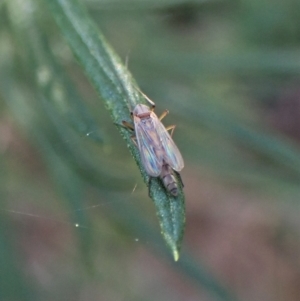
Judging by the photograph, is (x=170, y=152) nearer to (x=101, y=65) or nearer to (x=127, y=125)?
(x=127, y=125)

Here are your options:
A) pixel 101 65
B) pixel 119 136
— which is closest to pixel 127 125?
pixel 101 65

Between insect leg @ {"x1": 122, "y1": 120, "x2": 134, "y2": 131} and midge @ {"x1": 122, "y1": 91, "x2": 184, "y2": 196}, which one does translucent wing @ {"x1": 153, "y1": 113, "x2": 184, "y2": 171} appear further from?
insect leg @ {"x1": 122, "y1": 120, "x2": 134, "y2": 131}

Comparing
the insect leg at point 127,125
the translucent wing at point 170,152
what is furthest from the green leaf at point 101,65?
the translucent wing at point 170,152

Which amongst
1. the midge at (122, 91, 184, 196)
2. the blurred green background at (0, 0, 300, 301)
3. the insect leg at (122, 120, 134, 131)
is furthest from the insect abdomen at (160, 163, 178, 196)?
the blurred green background at (0, 0, 300, 301)

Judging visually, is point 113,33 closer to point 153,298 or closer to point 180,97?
point 180,97

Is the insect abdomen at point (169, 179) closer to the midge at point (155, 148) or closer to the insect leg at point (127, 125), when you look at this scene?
the midge at point (155, 148)
